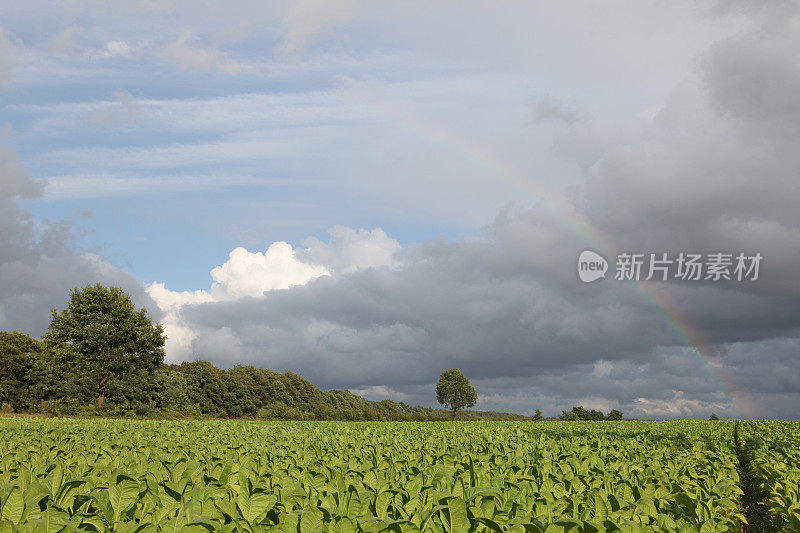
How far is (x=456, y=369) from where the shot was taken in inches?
5468

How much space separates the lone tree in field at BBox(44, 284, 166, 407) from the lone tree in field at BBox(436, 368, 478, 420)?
281ft

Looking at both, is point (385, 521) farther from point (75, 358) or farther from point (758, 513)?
point (75, 358)

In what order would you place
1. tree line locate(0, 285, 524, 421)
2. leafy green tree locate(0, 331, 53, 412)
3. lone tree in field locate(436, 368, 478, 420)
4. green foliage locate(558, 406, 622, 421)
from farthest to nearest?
lone tree in field locate(436, 368, 478, 420) < green foliage locate(558, 406, 622, 421) < leafy green tree locate(0, 331, 53, 412) < tree line locate(0, 285, 524, 421)

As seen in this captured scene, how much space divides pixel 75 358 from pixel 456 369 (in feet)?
317

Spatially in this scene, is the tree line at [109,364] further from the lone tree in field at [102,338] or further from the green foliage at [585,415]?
the green foliage at [585,415]

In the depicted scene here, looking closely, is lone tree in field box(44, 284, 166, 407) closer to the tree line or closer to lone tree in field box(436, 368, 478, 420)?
the tree line

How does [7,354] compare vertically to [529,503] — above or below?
below

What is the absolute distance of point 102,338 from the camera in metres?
60.8

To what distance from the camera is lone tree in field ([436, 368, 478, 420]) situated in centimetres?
13512

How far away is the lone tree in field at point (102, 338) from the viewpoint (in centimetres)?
5988

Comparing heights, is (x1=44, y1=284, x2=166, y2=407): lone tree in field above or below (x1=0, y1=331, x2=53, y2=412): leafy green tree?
above

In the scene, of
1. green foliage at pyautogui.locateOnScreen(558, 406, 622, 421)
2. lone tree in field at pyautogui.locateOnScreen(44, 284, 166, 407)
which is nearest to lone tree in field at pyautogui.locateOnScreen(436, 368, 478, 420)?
green foliage at pyautogui.locateOnScreen(558, 406, 622, 421)

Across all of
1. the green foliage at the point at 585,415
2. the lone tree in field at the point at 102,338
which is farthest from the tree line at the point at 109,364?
the green foliage at the point at 585,415

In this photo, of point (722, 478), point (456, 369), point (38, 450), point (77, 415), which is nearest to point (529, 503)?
point (722, 478)
